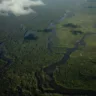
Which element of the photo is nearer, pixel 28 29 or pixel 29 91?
pixel 29 91

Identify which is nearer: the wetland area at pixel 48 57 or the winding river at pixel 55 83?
the winding river at pixel 55 83

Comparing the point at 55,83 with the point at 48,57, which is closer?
the point at 55,83

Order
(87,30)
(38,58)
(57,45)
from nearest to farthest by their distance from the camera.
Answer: (38,58), (57,45), (87,30)

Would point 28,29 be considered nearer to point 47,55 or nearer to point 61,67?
point 47,55

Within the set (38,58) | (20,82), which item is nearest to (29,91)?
(20,82)

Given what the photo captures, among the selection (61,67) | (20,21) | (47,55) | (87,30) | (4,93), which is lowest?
(4,93)

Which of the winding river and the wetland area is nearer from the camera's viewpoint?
the winding river

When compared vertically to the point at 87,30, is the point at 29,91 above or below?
below

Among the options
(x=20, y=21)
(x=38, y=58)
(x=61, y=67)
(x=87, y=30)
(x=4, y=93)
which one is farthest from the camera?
(x=20, y=21)

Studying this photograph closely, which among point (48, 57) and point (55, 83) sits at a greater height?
point (48, 57)
